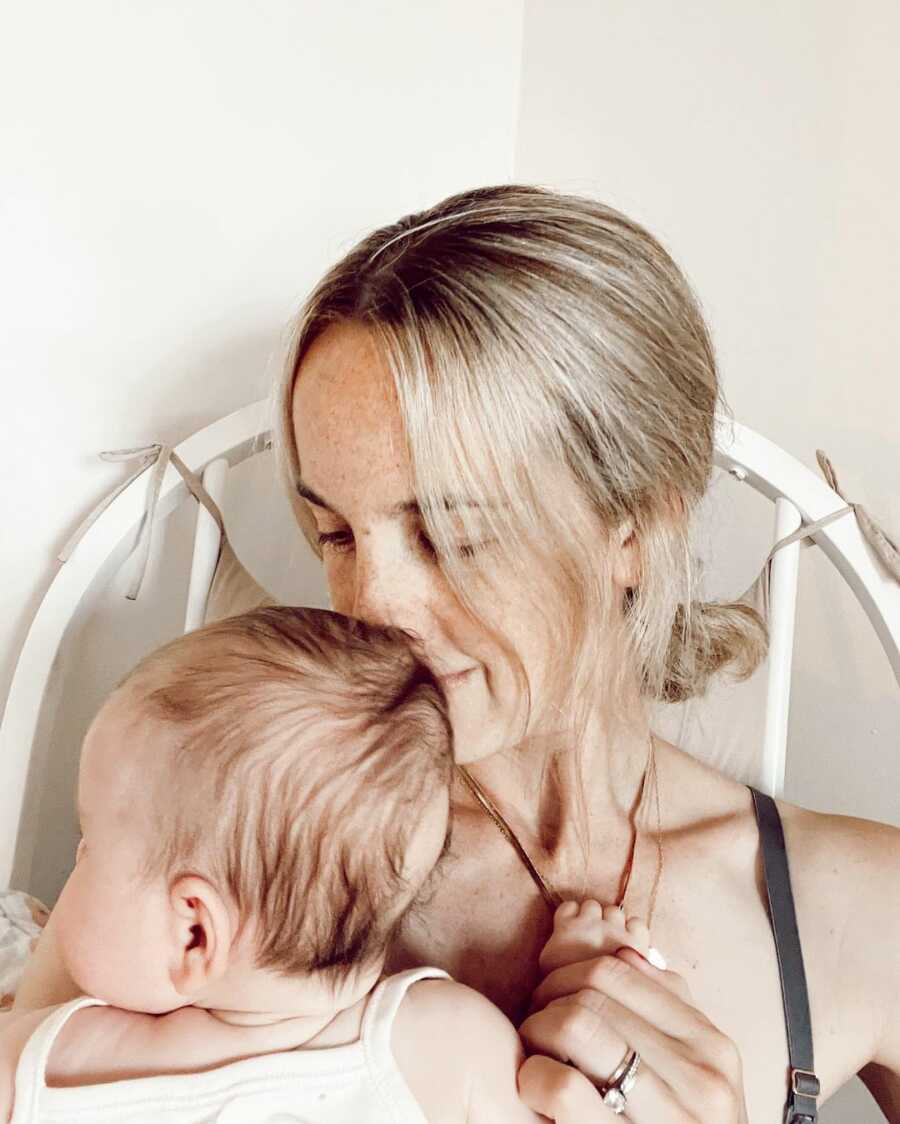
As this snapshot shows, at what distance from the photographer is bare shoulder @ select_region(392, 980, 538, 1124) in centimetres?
83

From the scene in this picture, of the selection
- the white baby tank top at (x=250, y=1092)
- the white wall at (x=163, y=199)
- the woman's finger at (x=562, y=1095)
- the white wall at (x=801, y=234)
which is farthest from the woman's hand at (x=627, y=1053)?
the white wall at (x=163, y=199)

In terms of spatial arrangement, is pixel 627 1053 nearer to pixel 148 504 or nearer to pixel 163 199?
pixel 148 504

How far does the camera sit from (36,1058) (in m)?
0.82

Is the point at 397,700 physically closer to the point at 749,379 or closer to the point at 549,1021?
the point at 549,1021

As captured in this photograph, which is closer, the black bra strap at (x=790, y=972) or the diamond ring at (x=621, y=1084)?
the diamond ring at (x=621, y=1084)

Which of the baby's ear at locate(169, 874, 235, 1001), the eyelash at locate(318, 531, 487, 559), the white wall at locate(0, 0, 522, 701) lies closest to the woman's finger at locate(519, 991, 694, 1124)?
the baby's ear at locate(169, 874, 235, 1001)

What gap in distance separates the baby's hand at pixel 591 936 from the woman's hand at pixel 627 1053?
62mm

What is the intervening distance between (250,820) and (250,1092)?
18 cm

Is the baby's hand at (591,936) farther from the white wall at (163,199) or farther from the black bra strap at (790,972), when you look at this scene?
the white wall at (163,199)

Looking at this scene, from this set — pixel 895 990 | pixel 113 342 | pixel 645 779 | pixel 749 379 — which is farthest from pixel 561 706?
pixel 113 342

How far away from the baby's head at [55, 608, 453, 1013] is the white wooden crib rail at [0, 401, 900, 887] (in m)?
0.53

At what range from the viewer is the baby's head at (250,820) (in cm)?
80

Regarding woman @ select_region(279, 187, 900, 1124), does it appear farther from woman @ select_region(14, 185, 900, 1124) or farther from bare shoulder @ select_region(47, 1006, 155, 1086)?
bare shoulder @ select_region(47, 1006, 155, 1086)

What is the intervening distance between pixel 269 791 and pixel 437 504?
Result: 27 centimetres
